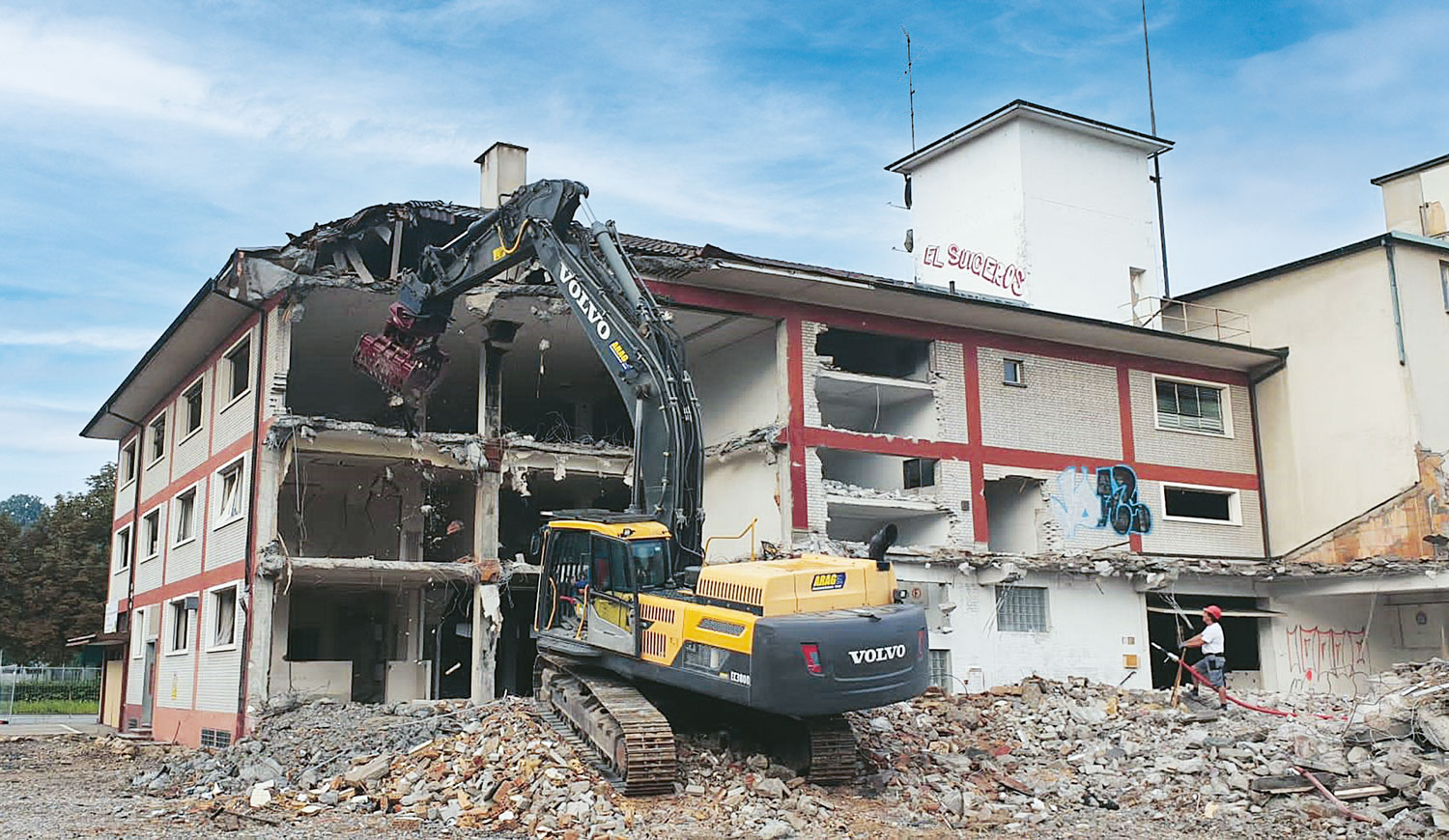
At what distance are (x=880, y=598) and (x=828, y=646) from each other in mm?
1448

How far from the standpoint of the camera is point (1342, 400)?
29297 millimetres

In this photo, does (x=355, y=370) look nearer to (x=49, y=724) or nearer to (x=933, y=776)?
(x=49, y=724)

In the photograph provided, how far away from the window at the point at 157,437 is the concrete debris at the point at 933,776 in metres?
15.1

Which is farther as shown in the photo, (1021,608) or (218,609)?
(1021,608)

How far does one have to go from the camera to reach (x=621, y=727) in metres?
13.9

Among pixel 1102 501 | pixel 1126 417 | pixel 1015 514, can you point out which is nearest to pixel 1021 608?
pixel 1015 514

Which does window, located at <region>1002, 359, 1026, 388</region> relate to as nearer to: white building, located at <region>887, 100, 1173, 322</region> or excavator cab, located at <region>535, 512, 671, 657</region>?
white building, located at <region>887, 100, 1173, 322</region>

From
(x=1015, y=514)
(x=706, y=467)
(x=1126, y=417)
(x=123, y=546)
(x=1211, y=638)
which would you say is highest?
(x=1126, y=417)

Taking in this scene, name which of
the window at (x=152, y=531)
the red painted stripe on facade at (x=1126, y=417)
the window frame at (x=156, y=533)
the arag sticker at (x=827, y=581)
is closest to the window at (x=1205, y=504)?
the red painted stripe on facade at (x=1126, y=417)

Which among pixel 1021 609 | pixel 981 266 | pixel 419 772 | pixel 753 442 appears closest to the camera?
pixel 419 772

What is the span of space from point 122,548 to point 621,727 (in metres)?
27.7

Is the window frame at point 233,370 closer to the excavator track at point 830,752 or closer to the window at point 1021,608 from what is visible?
the excavator track at point 830,752

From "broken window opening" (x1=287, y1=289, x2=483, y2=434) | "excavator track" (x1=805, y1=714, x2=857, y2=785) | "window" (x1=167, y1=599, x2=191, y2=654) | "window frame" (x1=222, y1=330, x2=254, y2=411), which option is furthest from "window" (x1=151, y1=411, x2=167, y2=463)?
"excavator track" (x1=805, y1=714, x2=857, y2=785)

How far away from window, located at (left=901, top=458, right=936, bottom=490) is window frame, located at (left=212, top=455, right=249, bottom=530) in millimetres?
13102
